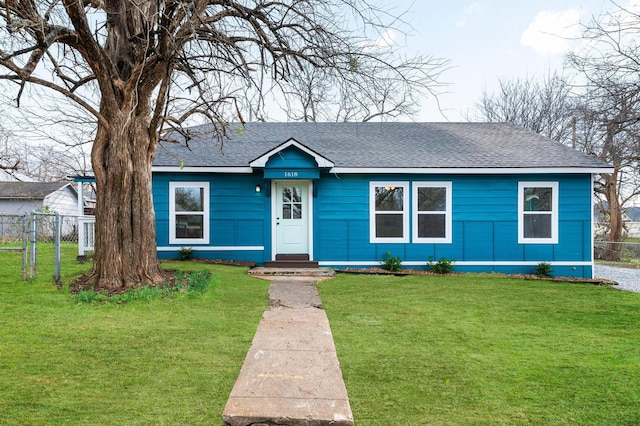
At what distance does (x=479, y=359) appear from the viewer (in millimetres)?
3830

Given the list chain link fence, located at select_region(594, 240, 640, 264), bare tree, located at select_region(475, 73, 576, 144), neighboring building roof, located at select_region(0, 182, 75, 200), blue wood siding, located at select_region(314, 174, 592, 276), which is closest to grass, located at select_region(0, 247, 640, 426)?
blue wood siding, located at select_region(314, 174, 592, 276)

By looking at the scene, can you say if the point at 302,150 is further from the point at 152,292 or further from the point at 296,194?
the point at 152,292

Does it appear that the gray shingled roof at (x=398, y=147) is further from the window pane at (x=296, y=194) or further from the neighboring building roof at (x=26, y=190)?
the neighboring building roof at (x=26, y=190)

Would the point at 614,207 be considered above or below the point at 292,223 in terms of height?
above

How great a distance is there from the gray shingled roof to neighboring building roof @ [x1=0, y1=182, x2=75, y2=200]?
19.7 metres

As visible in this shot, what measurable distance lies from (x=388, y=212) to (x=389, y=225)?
36 cm

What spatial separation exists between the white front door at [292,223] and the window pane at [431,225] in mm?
3162

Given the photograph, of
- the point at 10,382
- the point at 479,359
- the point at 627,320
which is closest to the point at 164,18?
the point at 10,382

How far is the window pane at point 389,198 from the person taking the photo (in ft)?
35.0

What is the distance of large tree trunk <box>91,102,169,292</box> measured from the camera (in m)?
6.61

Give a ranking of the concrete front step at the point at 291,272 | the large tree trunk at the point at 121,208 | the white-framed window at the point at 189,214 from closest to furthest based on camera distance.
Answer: the large tree trunk at the point at 121,208 → the concrete front step at the point at 291,272 → the white-framed window at the point at 189,214

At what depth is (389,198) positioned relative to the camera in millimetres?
10688

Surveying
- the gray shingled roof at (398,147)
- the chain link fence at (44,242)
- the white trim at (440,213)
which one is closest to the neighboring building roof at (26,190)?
the chain link fence at (44,242)

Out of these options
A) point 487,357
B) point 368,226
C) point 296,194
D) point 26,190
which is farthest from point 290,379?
point 26,190
